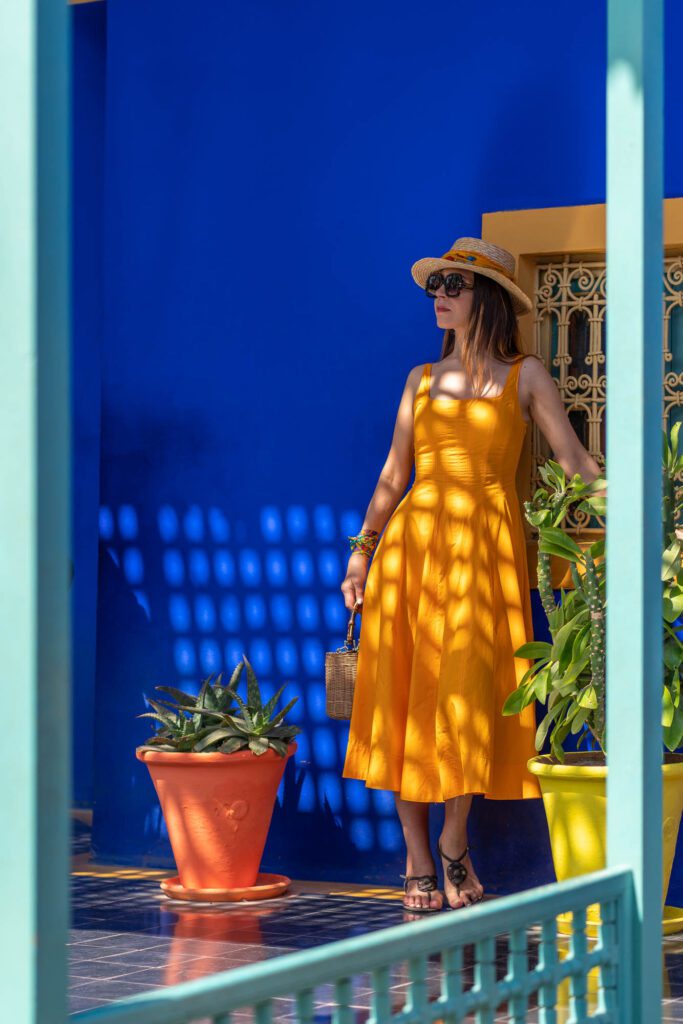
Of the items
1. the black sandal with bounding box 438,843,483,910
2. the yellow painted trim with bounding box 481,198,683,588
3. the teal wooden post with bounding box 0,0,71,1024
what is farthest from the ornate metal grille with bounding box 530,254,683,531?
the teal wooden post with bounding box 0,0,71,1024

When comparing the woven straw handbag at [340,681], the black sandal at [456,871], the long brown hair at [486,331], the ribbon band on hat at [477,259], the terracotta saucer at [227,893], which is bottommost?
the terracotta saucer at [227,893]

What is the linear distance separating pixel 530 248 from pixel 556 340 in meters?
0.34

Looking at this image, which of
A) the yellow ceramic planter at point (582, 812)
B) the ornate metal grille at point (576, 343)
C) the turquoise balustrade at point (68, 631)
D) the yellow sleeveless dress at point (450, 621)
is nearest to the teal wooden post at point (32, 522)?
the turquoise balustrade at point (68, 631)

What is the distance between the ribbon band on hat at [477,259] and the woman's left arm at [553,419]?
32cm

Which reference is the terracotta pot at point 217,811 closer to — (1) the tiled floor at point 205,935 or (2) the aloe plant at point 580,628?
(1) the tiled floor at point 205,935

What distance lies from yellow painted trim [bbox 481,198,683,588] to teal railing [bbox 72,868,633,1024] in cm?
303

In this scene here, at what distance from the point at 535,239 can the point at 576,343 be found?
0.40 meters

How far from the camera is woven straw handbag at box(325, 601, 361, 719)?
601 centimetres

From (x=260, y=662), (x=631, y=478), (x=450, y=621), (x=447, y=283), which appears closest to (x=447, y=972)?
(x=631, y=478)

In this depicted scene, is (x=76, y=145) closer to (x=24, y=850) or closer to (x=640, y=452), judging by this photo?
(x=640, y=452)

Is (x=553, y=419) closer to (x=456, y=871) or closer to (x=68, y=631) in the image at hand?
(x=456, y=871)

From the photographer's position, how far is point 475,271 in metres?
5.80

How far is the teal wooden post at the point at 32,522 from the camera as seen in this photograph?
5.72ft

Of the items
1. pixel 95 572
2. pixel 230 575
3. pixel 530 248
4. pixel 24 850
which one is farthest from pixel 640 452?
pixel 95 572
